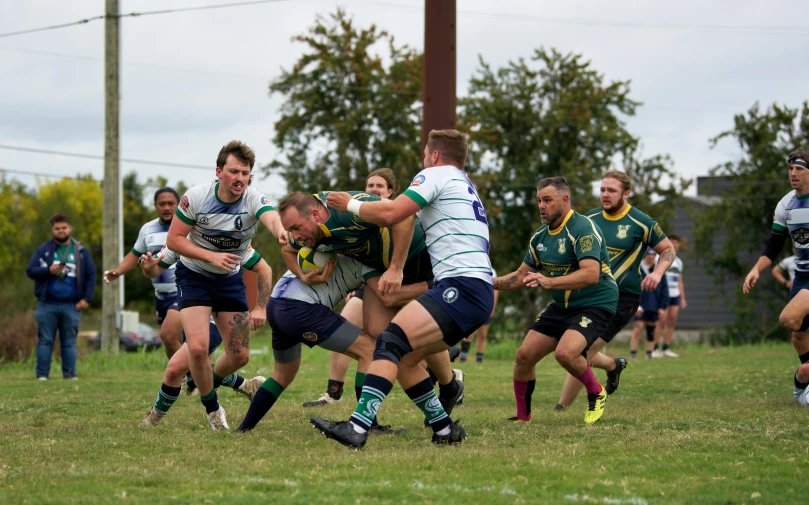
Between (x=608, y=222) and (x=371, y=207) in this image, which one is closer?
(x=371, y=207)

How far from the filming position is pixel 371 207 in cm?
575

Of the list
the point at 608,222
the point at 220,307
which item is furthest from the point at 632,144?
the point at 220,307

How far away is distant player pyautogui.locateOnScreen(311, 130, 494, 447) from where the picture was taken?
18.7 ft

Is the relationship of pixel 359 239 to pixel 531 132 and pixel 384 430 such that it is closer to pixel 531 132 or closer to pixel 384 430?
pixel 384 430

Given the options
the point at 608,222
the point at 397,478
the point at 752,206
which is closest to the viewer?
the point at 397,478

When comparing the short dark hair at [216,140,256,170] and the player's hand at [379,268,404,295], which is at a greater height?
the short dark hair at [216,140,256,170]

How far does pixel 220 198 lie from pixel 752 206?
2772 centimetres

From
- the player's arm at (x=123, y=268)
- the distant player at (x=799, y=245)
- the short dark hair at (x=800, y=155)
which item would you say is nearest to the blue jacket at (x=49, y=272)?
the player's arm at (x=123, y=268)

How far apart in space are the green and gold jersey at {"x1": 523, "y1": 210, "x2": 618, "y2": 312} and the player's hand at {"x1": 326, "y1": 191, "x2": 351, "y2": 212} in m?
2.28

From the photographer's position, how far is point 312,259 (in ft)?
21.3

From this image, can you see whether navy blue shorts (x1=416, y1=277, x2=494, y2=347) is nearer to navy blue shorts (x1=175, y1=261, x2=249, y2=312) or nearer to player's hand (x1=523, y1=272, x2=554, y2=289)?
player's hand (x1=523, y1=272, x2=554, y2=289)

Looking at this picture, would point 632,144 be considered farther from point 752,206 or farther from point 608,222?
point 608,222

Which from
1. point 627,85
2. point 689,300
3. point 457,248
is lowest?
point 689,300

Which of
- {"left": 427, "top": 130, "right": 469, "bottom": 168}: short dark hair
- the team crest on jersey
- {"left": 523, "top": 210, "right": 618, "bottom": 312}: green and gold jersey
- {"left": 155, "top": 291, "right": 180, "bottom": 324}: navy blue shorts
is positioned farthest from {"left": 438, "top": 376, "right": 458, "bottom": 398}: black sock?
{"left": 155, "top": 291, "right": 180, "bottom": 324}: navy blue shorts
